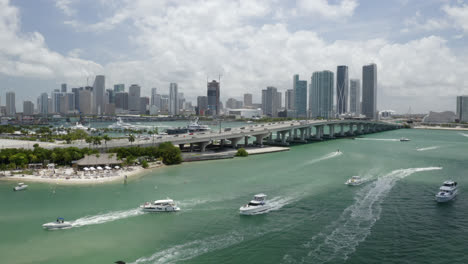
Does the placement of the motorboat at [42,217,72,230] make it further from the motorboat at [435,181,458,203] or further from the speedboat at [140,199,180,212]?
the motorboat at [435,181,458,203]

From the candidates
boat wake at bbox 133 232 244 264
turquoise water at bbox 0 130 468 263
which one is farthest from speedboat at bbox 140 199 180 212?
boat wake at bbox 133 232 244 264

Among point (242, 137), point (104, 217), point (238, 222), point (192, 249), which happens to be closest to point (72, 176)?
point (104, 217)

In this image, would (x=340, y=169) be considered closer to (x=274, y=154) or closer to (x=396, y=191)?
(x=396, y=191)

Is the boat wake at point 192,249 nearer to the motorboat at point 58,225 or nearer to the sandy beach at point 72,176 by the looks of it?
the motorboat at point 58,225

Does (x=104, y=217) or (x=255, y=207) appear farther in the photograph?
(x=255, y=207)

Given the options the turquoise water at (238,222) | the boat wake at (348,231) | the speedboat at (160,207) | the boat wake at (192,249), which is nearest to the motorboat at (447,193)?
the turquoise water at (238,222)

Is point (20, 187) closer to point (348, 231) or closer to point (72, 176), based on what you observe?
point (72, 176)

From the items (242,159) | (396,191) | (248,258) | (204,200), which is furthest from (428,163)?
(248,258)
